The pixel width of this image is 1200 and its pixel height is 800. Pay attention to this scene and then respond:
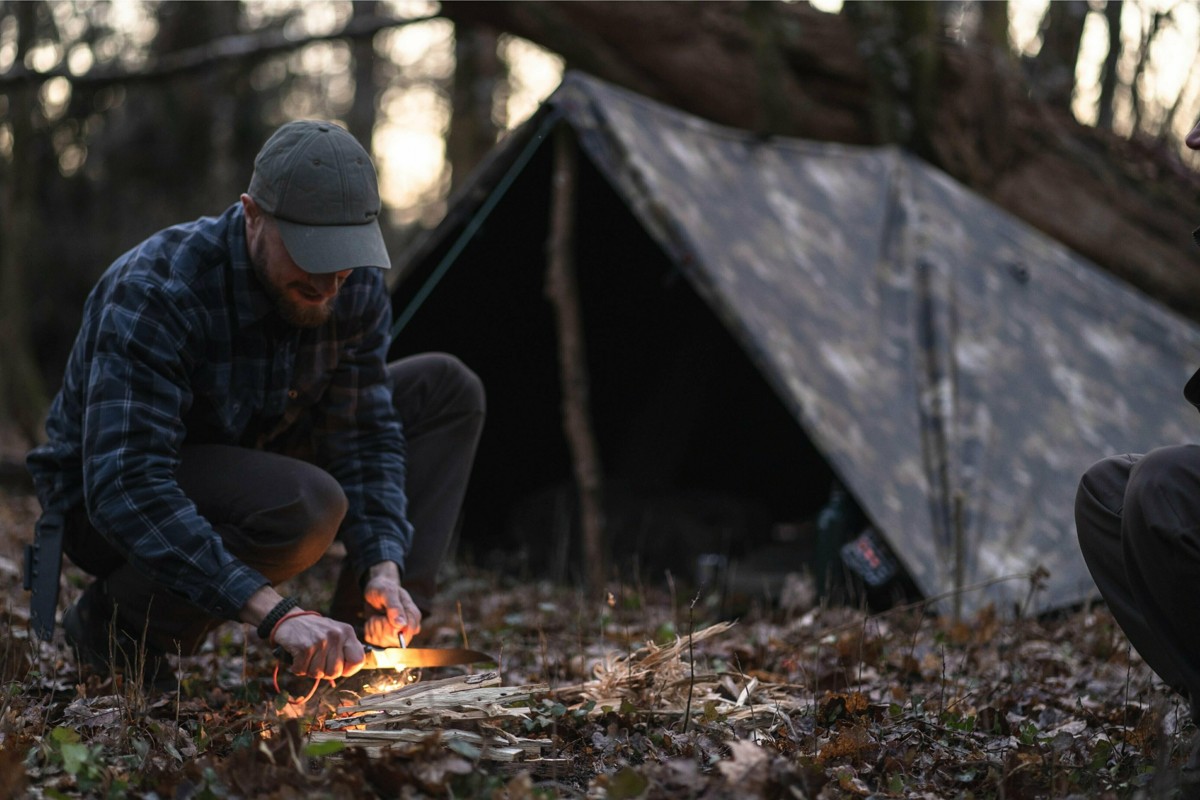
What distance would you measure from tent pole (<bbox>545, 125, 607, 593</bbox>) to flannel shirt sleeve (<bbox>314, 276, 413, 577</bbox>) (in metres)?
1.45

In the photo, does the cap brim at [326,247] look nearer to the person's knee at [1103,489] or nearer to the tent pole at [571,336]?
the person's knee at [1103,489]

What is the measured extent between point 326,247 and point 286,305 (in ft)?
0.86

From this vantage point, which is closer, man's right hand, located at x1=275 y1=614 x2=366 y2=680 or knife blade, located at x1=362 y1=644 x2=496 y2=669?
man's right hand, located at x1=275 y1=614 x2=366 y2=680

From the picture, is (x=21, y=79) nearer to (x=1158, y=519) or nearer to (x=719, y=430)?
(x=719, y=430)

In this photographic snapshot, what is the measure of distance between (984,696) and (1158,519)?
106cm

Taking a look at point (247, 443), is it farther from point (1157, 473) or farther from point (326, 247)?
point (1157, 473)

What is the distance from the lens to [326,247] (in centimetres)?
259

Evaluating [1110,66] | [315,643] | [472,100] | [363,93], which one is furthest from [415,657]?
[363,93]

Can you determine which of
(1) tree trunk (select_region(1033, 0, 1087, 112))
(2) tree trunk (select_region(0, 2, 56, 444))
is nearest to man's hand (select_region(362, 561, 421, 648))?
(2) tree trunk (select_region(0, 2, 56, 444))

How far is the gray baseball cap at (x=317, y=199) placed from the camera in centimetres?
259

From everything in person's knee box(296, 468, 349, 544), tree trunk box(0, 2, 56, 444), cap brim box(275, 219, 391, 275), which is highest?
cap brim box(275, 219, 391, 275)

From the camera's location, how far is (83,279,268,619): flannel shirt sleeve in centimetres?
Result: 249

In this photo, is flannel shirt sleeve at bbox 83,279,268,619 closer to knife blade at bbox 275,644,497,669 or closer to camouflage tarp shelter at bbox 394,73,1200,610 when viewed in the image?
knife blade at bbox 275,644,497,669

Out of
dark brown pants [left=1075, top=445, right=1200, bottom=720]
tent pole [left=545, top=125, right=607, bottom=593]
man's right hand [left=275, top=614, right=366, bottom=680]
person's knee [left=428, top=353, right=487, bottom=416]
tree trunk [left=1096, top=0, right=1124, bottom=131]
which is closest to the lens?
dark brown pants [left=1075, top=445, right=1200, bottom=720]
